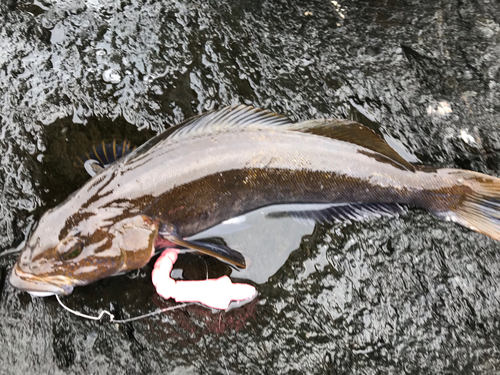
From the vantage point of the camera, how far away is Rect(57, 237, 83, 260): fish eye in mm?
2057

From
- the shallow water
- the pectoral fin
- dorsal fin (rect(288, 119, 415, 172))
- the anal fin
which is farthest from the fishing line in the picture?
dorsal fin (rect(288, 119, 415, 172))

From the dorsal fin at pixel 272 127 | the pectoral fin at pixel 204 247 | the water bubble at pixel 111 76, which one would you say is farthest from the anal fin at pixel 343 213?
the water bubble at pixel 111 76

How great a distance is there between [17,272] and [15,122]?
4.25 feet

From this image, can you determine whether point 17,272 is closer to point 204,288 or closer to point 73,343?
point 73,343

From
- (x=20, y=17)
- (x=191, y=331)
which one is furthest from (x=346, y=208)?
(x=20, y=17)

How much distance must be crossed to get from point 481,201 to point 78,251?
2858 mm

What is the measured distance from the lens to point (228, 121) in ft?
8.05

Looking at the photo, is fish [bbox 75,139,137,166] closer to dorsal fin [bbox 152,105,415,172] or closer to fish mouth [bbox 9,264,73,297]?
dorsal fin [bbox 152,105,415,172]

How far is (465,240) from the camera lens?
2691 millimetres

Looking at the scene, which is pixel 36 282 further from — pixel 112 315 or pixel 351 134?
pixel 351 134

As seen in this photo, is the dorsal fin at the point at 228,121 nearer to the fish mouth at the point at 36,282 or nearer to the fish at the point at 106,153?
the fish at the point at 106,153

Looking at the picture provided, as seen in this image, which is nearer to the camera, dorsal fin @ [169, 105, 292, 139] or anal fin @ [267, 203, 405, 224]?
dorsal fin @ [169, 105, 292, 139]

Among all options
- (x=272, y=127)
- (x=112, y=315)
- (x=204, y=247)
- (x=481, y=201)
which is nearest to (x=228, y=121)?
(x=272, y=127)

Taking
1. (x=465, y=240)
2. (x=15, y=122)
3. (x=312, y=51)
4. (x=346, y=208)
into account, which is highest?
(x=312, y=51)
